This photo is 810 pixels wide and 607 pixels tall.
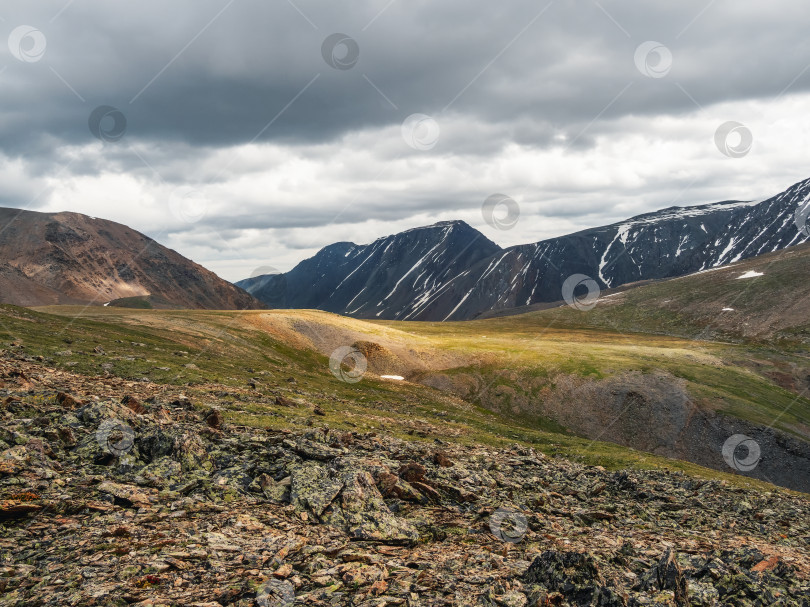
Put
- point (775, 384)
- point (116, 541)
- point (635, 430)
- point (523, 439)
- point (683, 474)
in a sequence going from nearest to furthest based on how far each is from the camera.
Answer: point (116, 541)
point (683, 474)
point (523, 439)
point (635, 430)
point (775, 384)

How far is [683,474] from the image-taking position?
47312 mm

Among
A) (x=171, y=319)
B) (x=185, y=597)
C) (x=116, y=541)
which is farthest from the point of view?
(x=171, y=319)

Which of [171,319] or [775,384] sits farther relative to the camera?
[775,384]

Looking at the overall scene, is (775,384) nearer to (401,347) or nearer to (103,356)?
(401,347)

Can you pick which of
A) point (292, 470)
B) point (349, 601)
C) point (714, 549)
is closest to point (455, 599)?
point (349, 601)

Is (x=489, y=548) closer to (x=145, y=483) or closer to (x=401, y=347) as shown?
(x=145, y=483)

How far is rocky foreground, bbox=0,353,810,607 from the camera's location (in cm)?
1370

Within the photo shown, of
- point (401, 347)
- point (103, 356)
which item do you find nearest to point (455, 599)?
point (103, 356)

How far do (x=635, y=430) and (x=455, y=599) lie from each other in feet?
271

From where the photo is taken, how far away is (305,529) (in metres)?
18.1

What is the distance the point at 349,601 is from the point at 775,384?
431 ft

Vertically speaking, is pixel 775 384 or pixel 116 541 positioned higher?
pixel 775 384

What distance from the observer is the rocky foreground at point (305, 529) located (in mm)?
13695

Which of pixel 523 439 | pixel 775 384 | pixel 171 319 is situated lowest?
pixel 523 439
